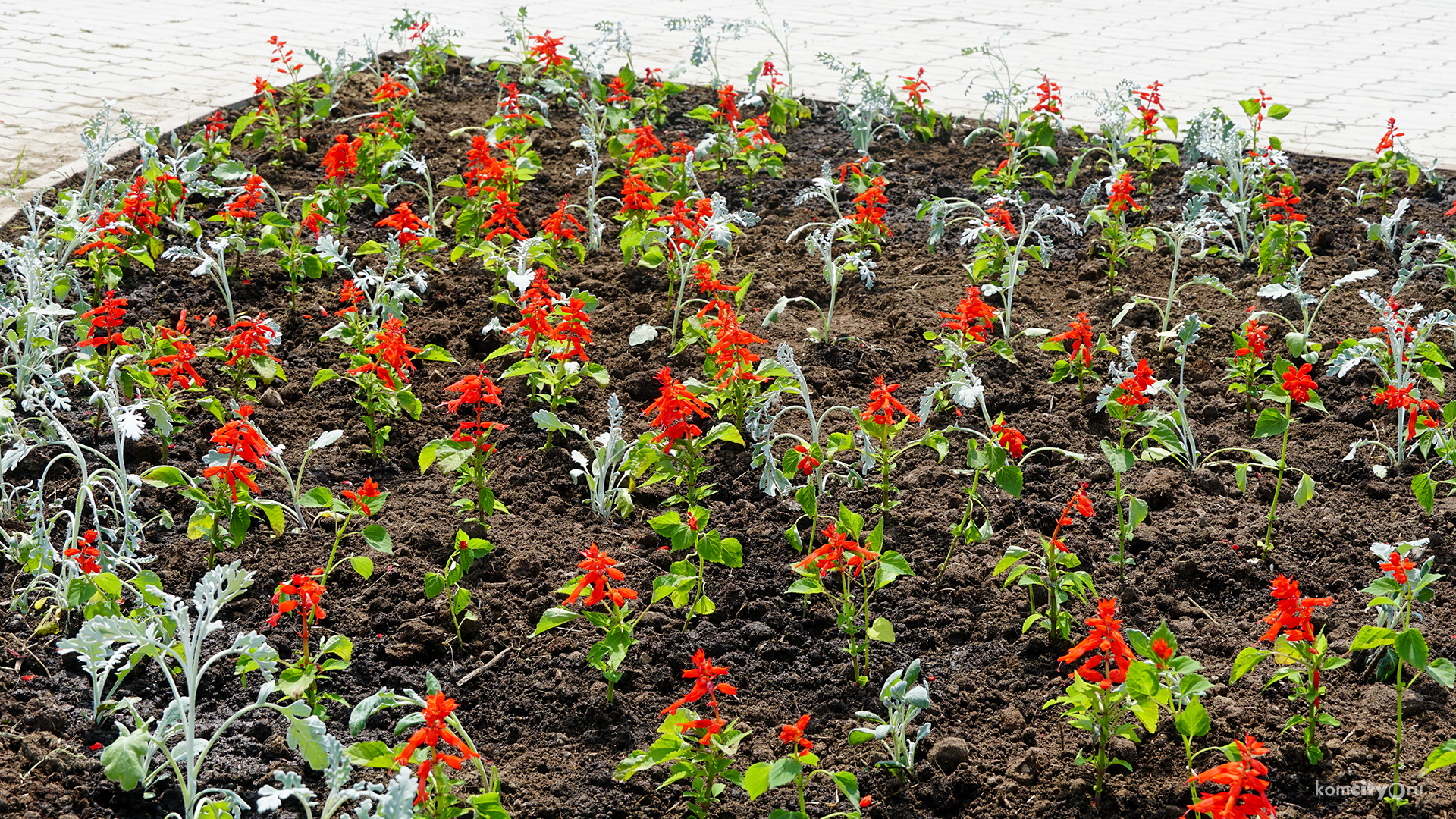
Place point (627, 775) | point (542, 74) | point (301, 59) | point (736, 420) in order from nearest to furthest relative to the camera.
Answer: point (627, 775) < point (736, 420) < point (542, 74) < point (301, 59)

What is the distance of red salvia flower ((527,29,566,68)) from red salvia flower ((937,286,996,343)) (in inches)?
140

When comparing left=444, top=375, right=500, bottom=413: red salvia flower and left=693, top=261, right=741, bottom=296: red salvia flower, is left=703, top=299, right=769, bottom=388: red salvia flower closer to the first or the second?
left=693, top=261, right=741, bottom=296: red salvia flower

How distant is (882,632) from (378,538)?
1543 mm

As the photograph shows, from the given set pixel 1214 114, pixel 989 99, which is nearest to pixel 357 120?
pixel 989 99

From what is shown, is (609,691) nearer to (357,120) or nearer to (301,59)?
(357,120)

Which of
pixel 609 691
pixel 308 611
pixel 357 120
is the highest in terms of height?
pixel 357 120

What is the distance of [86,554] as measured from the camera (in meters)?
3.71

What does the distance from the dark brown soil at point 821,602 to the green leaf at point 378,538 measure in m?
0.21

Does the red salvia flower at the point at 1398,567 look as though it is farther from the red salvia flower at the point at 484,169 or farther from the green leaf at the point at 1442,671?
the red salvia flower at the point at 484,169

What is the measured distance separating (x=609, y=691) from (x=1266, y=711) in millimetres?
1802

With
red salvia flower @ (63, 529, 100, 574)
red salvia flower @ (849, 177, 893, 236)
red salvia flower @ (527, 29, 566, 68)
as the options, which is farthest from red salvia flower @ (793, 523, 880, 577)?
red salvia flower @ (527, 29, 566, 68)

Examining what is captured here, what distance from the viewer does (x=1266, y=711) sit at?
3.47 m

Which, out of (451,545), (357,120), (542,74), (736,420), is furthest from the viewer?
(542,74)

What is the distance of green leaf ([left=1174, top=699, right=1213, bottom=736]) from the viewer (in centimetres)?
316
